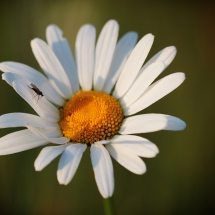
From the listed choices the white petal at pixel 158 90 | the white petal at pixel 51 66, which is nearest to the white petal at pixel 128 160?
the white petal at pixel 158 90

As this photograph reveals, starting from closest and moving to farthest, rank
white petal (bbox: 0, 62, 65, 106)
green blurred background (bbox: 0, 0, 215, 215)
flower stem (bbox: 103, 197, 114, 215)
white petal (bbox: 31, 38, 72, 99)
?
flower stem (bbox: 103, 197, 114, 215)
white petal (bbox: 0, 62, 65, 106)
white petal (bbox: 31, 38, 72, 99)
green blurred background (bbox: 0, 0, 215, 215)

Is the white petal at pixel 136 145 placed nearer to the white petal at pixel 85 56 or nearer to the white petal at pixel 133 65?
the white petal at pixel 133 65

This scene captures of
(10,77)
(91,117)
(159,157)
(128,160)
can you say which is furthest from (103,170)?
(159,157)

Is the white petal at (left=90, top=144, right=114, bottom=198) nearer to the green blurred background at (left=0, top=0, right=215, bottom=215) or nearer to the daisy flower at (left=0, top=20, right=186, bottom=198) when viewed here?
the daisy flower at (left=0, top=20, right=186, bottom=198)

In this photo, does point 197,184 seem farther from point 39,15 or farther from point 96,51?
point 39,15

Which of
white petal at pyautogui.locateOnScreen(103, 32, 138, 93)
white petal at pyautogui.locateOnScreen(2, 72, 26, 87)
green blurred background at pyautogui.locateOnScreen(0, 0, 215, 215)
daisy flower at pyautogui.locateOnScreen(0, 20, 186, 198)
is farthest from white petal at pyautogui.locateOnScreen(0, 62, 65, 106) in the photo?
green blurred background at pyautogui.locateOnScreen(0, 0, 215, 215)
